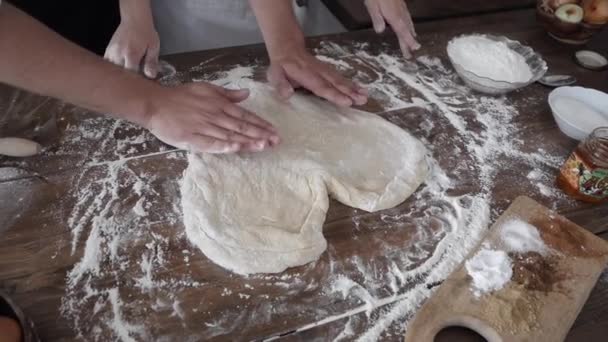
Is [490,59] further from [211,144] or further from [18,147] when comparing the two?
[18,147]

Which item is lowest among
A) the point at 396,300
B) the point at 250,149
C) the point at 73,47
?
the point at 396,300

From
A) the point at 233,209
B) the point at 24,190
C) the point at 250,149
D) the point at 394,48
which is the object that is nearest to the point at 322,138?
the point at 250,149

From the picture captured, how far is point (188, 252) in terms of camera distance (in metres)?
0.91

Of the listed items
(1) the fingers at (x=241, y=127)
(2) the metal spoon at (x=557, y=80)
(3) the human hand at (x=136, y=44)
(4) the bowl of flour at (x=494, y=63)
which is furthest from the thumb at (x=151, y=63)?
(2) the metal spoon at (x=557, y=80)

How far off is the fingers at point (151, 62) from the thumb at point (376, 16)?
0.69 m

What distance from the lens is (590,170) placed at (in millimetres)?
1086

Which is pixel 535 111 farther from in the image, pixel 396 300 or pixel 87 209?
pixel 87 209

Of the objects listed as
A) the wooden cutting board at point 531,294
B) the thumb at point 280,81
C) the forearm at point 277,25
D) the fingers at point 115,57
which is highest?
the forearm at point 277,25

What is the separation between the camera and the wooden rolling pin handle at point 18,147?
100 centimetres

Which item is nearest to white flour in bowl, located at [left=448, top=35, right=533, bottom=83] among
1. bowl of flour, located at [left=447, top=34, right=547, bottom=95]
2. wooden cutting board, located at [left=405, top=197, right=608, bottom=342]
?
bowl of flour, located at [left=447, top=34, right=547, bottom=95]

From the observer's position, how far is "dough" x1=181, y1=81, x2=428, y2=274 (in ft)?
3.04

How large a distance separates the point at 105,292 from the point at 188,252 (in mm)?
165

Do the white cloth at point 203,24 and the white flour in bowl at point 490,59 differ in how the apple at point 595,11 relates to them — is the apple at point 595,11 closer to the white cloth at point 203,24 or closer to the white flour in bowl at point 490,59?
the white flour in bowl at point 490,59

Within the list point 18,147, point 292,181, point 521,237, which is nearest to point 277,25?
point 292,181
